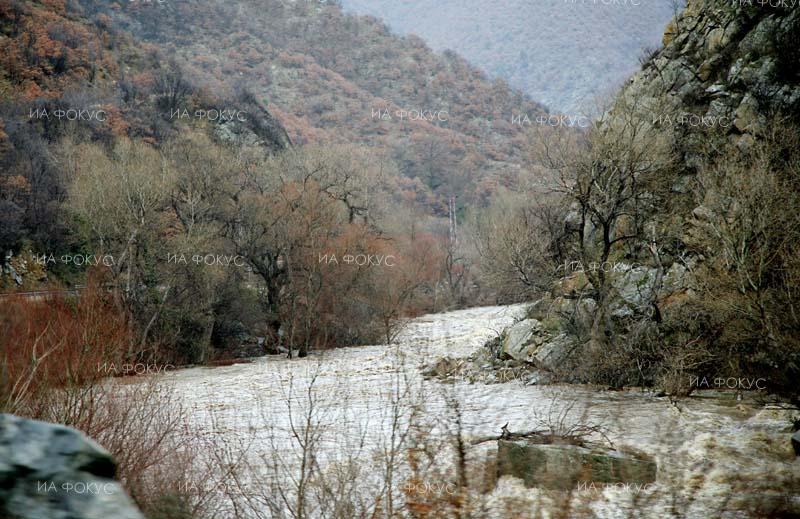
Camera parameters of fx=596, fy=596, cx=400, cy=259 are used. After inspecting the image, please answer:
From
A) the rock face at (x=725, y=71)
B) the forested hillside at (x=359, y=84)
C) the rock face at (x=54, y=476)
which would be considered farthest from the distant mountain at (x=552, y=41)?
the rock face at (x=54, y=476)

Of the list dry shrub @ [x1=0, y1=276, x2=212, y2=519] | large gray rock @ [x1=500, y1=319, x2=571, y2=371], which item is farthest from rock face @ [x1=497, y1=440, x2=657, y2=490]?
large gray rock @ [x1=500, y1=319, x2=571, y2=371]

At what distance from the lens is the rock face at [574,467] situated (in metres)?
8.80

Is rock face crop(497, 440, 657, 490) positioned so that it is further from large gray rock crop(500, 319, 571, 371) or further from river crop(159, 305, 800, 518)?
large gray rock crop(500, 319, 571, 371)

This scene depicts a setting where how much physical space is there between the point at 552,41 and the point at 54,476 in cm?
17588

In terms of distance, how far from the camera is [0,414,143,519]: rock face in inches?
95.5

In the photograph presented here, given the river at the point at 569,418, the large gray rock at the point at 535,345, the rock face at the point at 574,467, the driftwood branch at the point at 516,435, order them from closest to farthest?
the river at the point at 569,418, the rock face at the point at 574,467, the driftwood branch at the point at 516,435, the large gray rock at the point at 535,345

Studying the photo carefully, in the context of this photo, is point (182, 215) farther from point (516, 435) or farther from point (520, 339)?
point (516, 435)

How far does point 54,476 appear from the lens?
8.32 ft

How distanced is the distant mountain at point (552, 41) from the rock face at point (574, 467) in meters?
108

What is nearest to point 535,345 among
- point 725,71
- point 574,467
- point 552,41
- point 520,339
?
point 520,339

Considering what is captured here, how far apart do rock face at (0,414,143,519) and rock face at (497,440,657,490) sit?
7.21m

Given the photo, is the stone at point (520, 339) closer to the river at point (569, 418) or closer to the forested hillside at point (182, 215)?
the river at point (569, 418)

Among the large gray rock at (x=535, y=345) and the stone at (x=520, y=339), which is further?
the stone at (x=520, y=339)

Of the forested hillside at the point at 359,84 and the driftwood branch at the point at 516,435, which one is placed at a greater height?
the forested hillside at the point at 359,84
